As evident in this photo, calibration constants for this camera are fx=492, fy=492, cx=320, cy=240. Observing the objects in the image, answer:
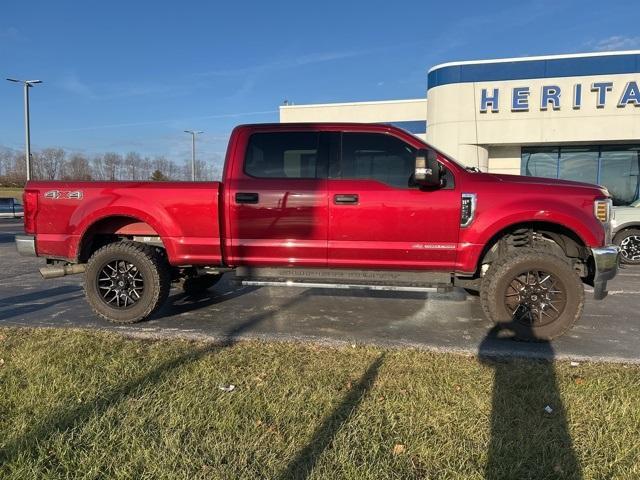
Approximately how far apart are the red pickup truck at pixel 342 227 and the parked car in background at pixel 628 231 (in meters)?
5.66

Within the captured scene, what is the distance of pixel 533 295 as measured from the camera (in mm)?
4797

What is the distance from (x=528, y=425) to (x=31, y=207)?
16.9 feet

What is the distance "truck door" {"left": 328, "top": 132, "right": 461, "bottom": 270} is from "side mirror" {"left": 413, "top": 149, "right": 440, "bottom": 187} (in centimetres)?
28

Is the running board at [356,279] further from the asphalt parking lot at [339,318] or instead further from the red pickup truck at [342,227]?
the asphalt parking lot at [339,318]

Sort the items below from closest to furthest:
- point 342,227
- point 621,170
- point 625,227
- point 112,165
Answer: point 342,227 → point 625,227 → point 621,170 → point 112,165

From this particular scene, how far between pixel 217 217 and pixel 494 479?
359cm

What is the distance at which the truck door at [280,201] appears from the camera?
5031 millimetres

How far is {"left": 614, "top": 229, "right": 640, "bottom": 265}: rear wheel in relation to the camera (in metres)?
9.84

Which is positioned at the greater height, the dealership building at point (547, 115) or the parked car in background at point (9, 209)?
the dealership building at point (547, 115)

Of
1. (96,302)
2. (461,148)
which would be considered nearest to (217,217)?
(96,302)

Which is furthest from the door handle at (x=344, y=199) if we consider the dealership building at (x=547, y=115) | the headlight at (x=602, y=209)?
the dealership building at (x=547, y=115)

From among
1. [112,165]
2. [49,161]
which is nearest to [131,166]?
[112,165]

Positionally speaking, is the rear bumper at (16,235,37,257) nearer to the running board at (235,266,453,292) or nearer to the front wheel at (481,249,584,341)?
the running board at (235,266,453,292)

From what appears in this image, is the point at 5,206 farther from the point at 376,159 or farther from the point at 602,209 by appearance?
the point at 602,209
